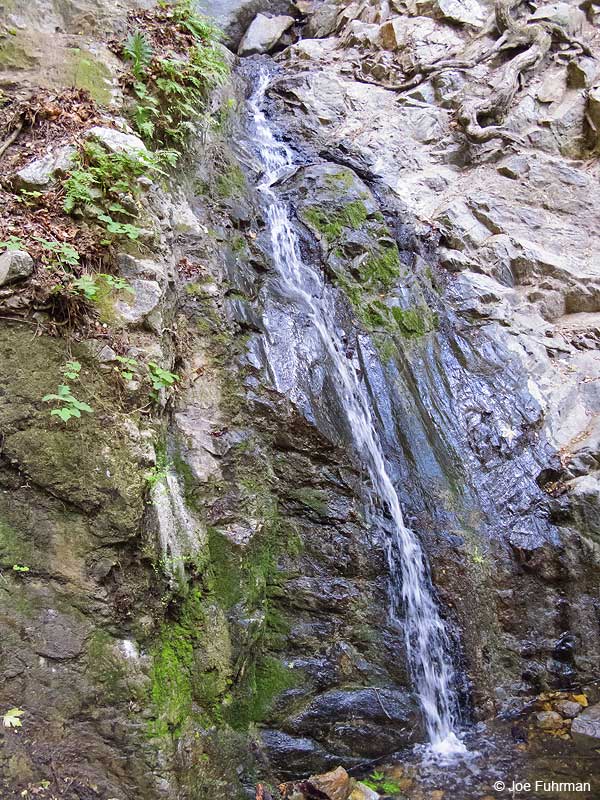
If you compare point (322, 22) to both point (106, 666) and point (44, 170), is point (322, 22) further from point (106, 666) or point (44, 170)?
point (106, 666)

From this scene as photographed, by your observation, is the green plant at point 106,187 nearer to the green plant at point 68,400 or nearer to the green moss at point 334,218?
the green plant at point 68,400

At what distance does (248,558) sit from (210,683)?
989 millimetres

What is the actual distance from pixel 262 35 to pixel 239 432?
14.2 m

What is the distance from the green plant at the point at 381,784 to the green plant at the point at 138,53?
7.37 m

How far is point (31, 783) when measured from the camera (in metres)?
2.98

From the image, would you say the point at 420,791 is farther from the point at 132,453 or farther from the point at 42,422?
the point at 42,422

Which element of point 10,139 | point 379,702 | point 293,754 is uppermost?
point 10,139

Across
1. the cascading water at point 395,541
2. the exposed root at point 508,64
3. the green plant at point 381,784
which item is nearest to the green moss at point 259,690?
the green plant at point 381,784

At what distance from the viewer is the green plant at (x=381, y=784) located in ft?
13.0

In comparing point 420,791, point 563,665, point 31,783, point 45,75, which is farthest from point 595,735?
point 45,75

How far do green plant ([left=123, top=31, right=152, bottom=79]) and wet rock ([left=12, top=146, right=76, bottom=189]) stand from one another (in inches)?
84.5

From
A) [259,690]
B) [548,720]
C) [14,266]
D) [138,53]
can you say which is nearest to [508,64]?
[138,53]

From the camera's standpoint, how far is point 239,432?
5.04 metres

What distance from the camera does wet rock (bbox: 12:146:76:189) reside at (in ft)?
14.1
